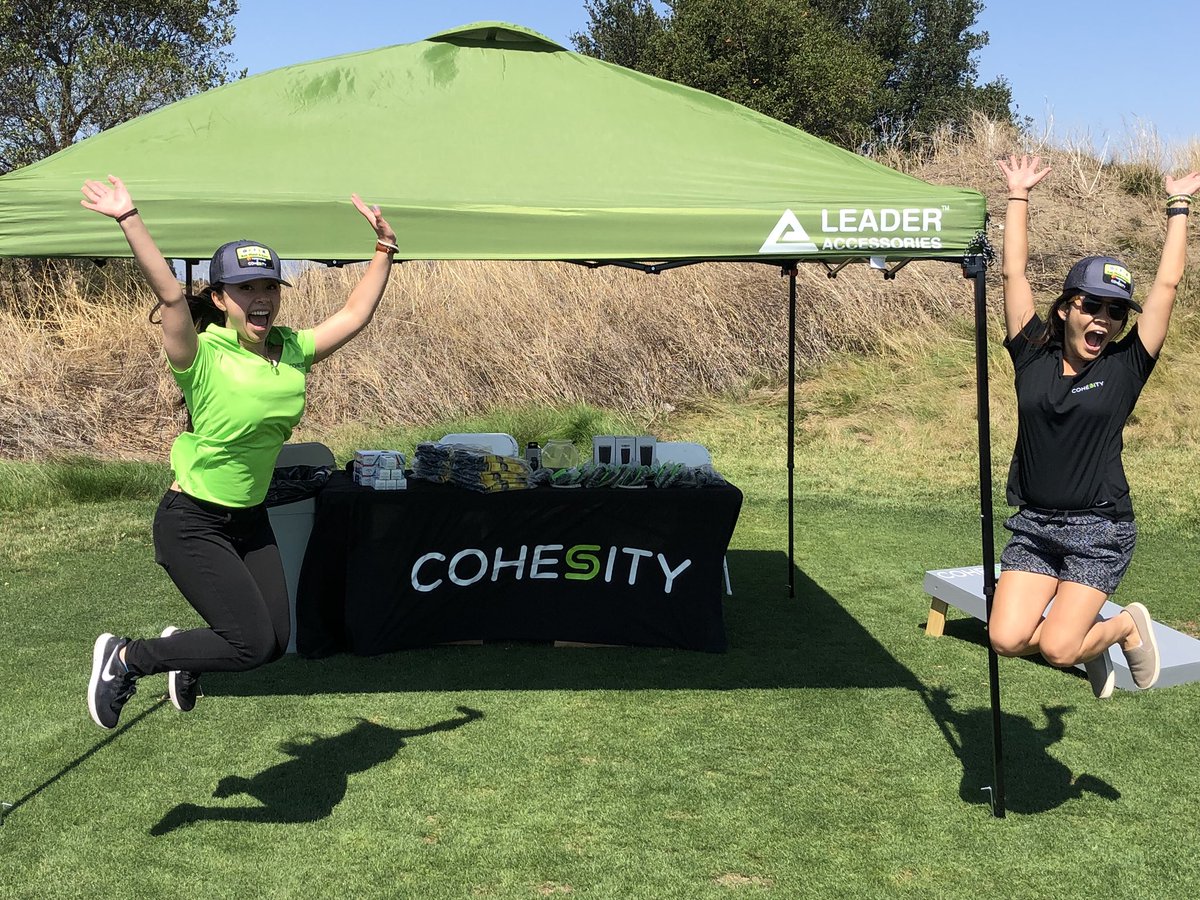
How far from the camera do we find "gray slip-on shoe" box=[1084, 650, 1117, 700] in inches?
167

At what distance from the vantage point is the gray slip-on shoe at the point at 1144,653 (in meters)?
4.15

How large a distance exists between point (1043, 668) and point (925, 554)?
9.93ft

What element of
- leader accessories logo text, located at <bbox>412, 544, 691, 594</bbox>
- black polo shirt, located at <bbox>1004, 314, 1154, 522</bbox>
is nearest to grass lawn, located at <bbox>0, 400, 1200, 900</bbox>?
leader accessories logo text, located at <bbox>412, 544, 691, 594</bbox>

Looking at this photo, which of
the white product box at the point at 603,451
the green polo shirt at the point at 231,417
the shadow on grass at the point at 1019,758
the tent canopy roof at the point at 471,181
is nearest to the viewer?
the green polo shirt at the point at 231,417

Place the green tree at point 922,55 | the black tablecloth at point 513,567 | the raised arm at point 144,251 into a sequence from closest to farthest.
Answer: the raised arm at point 144,251
the black tablecloth at point 513,567
the green tree at point 922,55

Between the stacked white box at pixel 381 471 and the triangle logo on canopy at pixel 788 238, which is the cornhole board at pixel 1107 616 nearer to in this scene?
the triangle logo on canopy at pixel 788 238

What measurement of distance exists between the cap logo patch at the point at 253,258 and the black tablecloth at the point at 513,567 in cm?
216

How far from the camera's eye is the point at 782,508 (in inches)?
423

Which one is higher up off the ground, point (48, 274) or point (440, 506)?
point (48, 274)

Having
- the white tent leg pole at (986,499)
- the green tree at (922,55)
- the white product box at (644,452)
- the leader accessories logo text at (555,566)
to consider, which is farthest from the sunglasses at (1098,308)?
the green tree at (922,55)

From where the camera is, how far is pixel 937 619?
6641 mm

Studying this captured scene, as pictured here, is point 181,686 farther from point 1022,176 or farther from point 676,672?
point 1022,176

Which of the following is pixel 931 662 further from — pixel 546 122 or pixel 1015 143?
pixel 1015 143

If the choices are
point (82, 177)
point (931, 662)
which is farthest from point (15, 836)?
point (931, 662)
